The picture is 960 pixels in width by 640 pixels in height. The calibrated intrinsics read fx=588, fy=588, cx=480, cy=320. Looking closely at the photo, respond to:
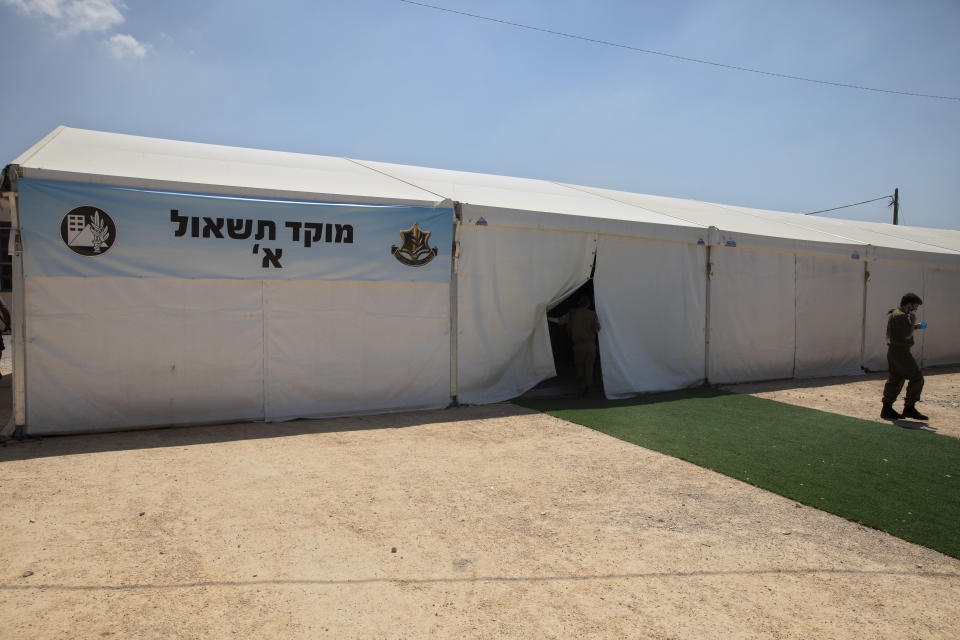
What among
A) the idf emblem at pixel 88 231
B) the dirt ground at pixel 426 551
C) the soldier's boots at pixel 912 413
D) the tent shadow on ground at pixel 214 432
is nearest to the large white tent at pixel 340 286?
the idf emblem at pixel 88 231

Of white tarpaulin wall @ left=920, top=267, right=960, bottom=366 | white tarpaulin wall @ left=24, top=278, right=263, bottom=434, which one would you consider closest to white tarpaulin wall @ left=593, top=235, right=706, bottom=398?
white tarpaulin wall @ left=24, top=278, right=263, bottom=434

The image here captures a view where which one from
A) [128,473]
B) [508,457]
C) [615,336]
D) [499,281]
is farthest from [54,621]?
[615,336]

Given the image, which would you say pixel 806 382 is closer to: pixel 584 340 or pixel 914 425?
pixel 914 425

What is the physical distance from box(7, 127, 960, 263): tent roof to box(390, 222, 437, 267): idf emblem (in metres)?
0.39

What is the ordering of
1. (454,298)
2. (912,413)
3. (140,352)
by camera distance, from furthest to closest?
(454,298) → (912,413) → (140,352)

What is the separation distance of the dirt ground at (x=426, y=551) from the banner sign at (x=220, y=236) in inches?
73.9

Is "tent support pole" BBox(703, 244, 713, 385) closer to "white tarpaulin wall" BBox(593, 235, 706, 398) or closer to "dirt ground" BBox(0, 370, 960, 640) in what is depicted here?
"white tarpaulin wall" BBox(593, 235, 706, 398)

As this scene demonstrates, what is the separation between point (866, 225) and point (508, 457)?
1531cm

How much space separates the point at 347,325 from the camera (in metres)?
7.10

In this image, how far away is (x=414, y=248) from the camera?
7.31 meters

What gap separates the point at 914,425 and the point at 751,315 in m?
3.29

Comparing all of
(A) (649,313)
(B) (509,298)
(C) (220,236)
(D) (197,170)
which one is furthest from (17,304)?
(A) (649,313)

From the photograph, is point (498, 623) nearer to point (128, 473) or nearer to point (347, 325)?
point (128, 473)

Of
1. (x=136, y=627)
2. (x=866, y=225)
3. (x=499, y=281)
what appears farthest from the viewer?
(x=866, y=225)
